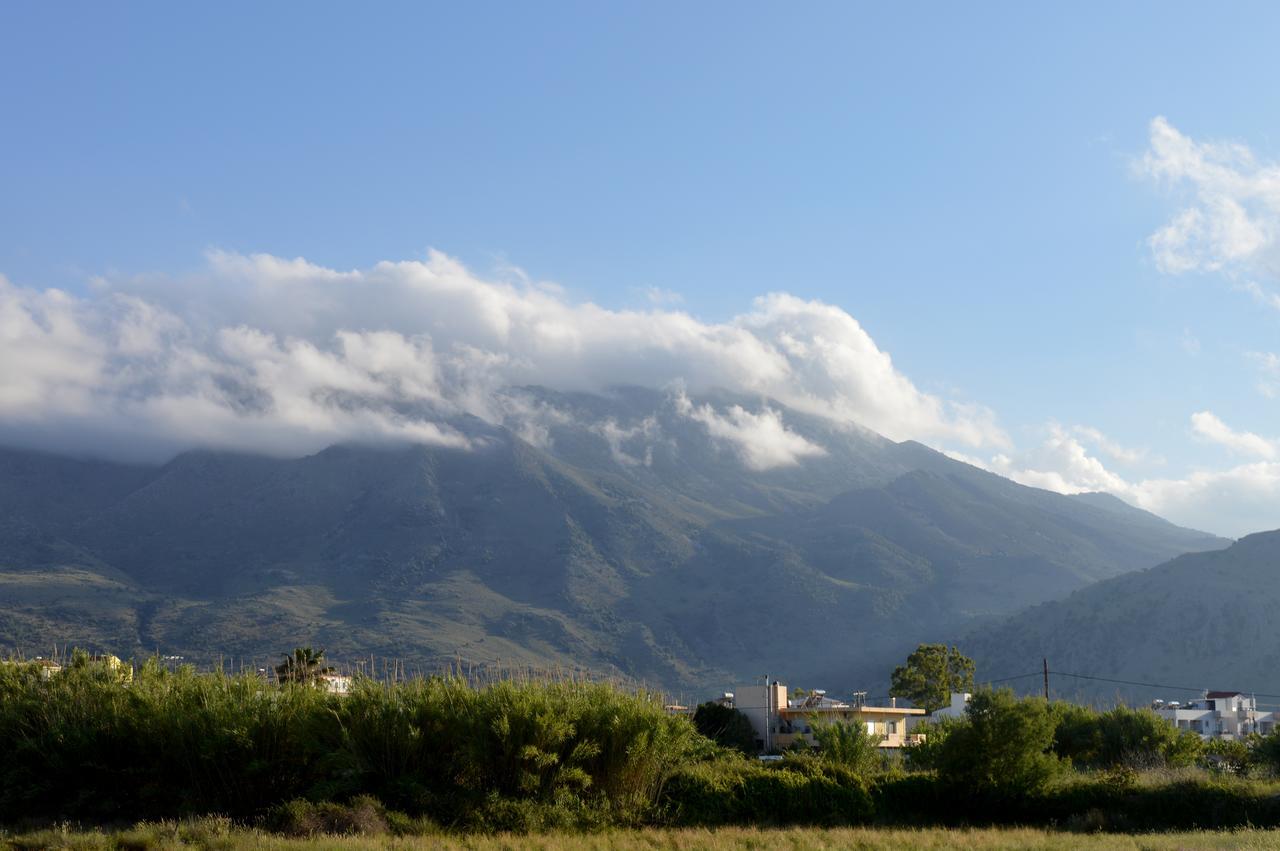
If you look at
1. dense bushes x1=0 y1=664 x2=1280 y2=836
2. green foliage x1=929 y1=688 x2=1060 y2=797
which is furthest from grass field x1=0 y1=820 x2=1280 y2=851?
green foliage x1=929 y1=688 x2=1060 y2=797

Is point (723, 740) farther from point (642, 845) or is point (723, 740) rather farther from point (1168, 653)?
point (1168, 653)

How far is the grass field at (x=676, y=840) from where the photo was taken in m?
24.3

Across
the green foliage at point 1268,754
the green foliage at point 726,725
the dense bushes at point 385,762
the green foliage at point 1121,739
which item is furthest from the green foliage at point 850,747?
the green foliage at point 726,725

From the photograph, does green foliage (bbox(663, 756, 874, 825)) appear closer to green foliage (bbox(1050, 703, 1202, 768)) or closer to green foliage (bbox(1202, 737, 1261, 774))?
green foliage (bbox(1202, 737, 1261, 774))

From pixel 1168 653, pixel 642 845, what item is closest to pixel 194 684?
pixel 642 845

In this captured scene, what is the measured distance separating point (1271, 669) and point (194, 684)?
180 meters

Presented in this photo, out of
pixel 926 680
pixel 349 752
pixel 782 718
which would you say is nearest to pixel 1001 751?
pixel 349 752

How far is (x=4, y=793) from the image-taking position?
29438mm

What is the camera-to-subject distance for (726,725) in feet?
237

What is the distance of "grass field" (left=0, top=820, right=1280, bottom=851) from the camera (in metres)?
24.3

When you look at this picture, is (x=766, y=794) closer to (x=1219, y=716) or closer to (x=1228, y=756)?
(x=1228, y=756)

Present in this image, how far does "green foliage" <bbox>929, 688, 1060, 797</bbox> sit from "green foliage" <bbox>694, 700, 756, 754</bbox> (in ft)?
103

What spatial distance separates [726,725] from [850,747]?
31505 mm

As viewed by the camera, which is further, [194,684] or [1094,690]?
[1094,690]
